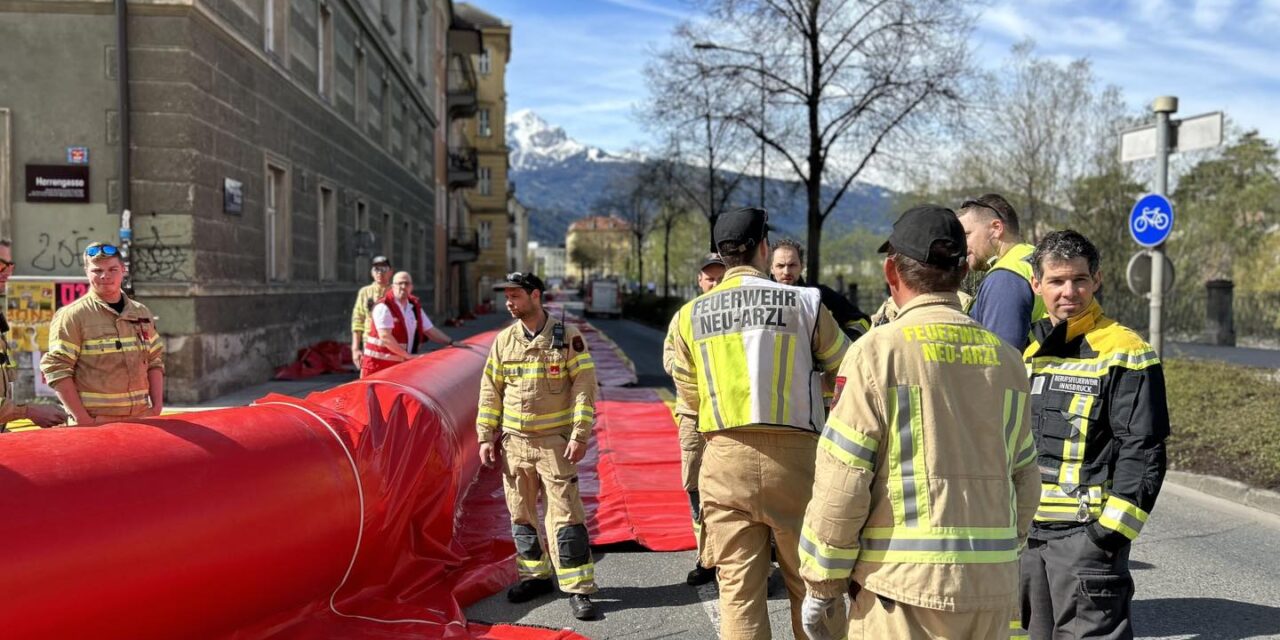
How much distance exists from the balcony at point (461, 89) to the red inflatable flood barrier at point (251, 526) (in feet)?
119

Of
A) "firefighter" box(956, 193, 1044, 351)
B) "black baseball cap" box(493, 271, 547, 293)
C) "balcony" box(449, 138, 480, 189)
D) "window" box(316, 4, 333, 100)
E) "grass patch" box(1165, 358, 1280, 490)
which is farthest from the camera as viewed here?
"balcony" box(449, 138, 480, 189)

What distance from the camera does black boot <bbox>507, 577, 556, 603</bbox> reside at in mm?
4875

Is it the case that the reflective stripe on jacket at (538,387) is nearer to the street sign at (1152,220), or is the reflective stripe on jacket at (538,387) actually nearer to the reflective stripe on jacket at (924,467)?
the reflective stripe on jacket at (924,467)

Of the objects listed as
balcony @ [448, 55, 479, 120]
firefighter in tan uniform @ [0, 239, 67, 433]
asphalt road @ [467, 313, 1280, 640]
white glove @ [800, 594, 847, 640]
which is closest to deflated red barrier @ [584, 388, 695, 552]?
asphalt road @ [467, 313, 1280, 640]

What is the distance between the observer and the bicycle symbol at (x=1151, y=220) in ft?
33.2

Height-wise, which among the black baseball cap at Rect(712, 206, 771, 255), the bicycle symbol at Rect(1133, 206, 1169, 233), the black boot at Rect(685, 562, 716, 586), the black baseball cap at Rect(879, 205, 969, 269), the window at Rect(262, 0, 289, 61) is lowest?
the black boot at Rect(685, 562, 716, 586)

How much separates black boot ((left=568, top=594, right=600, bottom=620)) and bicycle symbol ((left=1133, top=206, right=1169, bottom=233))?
8.64 m

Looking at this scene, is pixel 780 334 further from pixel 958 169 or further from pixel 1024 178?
pixel 958 169

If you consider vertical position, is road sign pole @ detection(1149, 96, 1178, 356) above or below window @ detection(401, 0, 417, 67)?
below

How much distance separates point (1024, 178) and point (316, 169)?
22.3 metres

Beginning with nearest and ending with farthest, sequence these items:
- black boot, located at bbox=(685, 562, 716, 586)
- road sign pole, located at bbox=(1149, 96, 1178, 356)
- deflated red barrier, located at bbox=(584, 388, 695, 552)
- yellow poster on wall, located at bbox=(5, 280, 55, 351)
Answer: black boot, located at bbox=(685, 562, 716, 586)
deflated red barrier, located at bbox=(584, 388, 695, 552)
road sign pole, located at bbox=(1149, 96, 1178, 356)
yellow poster on wall, located at bbox=(5, 280, 55, 351)

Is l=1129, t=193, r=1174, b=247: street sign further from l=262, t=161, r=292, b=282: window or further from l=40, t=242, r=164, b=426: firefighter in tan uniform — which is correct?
l=262, t=161, r=292, b=282: window

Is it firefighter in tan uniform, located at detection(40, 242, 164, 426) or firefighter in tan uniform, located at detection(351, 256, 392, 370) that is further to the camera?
firefighter in tan uniform, located at detection(351, 256, 392, 370)

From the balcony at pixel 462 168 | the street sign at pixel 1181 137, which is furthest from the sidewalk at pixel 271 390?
the balcony at pixel 462 168
